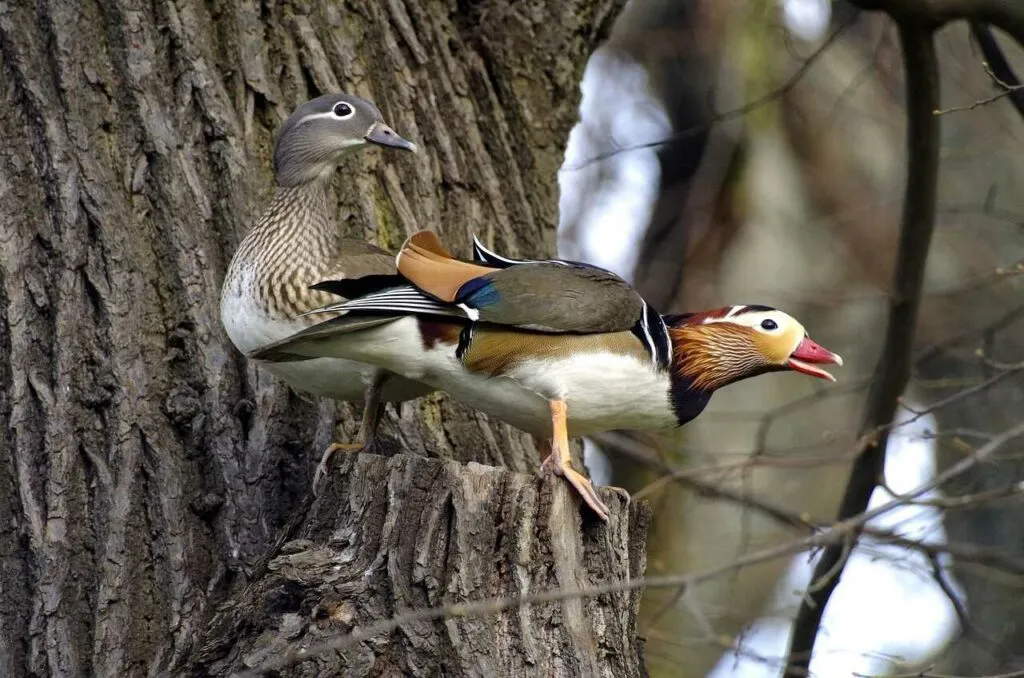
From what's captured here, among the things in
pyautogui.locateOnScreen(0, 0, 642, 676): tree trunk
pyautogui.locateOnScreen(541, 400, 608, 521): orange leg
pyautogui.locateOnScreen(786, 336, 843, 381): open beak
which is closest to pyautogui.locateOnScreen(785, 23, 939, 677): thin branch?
pyautogui.locateOnScreen(786, 336, 843, 381): open beak

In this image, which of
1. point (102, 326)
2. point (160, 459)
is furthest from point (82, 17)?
point (160, 459)

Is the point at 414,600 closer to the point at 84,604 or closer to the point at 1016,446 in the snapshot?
the point at 84,604

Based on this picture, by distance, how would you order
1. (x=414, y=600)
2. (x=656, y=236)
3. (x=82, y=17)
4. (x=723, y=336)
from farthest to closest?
(x=656, y=236) → (x=82, y=17) → (x=723, y=336) → (x=414, y=600)

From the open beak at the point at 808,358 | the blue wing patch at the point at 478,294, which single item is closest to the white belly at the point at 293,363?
the blue wing patch at the point at 478,294

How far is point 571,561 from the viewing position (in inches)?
117

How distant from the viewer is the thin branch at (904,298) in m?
4.03

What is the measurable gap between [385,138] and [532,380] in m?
0.90

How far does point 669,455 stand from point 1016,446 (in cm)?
205

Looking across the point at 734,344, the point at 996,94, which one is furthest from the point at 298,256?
the point at 996,94

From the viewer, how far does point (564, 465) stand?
10.00ft

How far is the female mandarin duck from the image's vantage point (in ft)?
10.2

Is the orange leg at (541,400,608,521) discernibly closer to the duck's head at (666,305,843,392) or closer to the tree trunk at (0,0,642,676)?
the tree trunk at (0,0,642,676)

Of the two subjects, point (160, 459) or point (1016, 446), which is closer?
point (160, 459)

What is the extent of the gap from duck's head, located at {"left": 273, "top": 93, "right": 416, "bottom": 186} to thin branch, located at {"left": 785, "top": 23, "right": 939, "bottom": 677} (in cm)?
146
